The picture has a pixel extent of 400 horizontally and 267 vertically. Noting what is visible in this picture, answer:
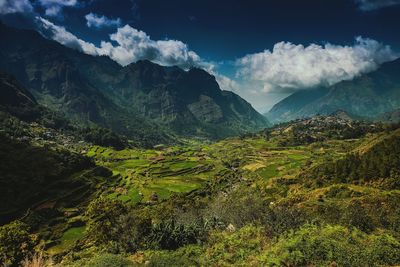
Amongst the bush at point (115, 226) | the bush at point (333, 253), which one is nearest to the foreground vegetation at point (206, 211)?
the bush at point (333, 253)

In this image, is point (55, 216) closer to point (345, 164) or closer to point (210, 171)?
point (210, 171)

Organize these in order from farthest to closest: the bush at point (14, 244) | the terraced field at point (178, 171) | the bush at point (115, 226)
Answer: the terraced field at point (178, 171)
the bush at point (14, 244)
the bush at point (115, 226)

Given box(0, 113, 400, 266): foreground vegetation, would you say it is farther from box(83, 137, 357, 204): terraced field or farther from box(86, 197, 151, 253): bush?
box(83, 137, 357, 204): terraced field

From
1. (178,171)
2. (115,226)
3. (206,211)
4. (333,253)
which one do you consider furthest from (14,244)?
(178,171)

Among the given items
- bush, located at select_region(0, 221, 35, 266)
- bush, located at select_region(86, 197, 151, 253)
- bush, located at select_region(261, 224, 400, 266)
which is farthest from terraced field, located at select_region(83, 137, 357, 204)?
bush, located at select_region(261, 224, 400, 266)

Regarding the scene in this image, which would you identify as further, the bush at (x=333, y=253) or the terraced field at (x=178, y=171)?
the terraced field at (x=178, y=171)

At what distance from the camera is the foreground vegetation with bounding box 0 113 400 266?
85.4ft

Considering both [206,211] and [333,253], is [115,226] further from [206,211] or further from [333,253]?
[333,253]

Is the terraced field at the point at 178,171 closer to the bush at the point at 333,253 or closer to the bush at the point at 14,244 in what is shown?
the bush at the point at 14,244

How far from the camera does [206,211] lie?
237 feet

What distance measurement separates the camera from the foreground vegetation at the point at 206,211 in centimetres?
2603

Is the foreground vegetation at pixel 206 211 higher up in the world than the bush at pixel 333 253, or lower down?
lower down

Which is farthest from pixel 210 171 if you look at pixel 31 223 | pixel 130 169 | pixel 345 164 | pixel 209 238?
pixel 209 238

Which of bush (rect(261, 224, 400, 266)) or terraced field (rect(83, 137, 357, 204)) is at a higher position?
bush (rect(261, 224, 400, 266))
